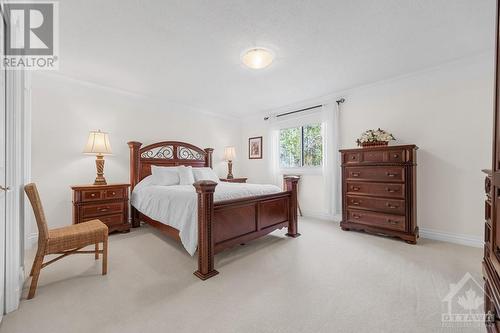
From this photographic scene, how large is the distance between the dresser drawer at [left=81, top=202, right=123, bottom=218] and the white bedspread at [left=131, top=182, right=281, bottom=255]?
302mm

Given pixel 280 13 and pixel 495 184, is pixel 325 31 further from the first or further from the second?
pixel 495 184

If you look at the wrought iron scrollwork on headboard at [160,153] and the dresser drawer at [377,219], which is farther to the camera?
the wrought iron scrollwork on headboard at [160,153]

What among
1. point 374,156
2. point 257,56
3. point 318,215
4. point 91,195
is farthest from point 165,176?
point 374,156

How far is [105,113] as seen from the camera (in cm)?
380

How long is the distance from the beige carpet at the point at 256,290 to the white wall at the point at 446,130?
490 millimetres

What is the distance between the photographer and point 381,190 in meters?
3.27

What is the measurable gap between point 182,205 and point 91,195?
1.74 m

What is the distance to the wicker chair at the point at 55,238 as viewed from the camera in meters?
1.86

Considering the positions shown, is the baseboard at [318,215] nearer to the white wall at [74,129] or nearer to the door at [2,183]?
the white wall at [74,129]

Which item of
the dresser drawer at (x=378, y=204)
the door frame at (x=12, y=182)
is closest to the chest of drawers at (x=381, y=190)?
the dresser drawer at (x=378, y=204)

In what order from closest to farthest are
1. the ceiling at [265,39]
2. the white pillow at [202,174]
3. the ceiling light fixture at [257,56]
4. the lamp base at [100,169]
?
1. the ceiling at [265,39]
2. the ceiling light fixture at [257,56]
3. the lamp base at [100,169]
4. the white pillow at [202,174]
